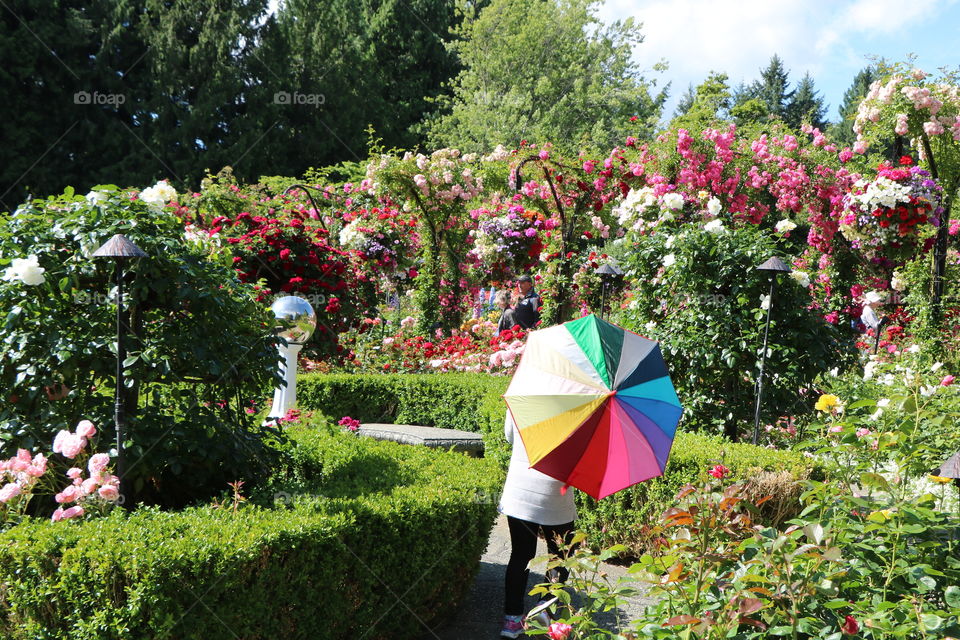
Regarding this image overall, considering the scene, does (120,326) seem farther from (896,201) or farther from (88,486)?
(896,201)

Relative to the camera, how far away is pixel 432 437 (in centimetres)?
615

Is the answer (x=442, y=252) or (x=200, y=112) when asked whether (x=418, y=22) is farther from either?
(x=442, y=252)

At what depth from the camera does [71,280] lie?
3.01 metres

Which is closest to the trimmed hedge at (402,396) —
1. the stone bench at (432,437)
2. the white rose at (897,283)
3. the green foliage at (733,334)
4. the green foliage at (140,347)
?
the stone bench at (432,437)

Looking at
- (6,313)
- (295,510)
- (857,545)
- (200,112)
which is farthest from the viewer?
(200,112)

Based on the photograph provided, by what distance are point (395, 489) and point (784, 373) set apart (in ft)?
10.2

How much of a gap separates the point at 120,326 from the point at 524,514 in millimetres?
1824

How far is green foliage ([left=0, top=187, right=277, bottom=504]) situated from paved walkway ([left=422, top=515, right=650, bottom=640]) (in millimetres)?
1180

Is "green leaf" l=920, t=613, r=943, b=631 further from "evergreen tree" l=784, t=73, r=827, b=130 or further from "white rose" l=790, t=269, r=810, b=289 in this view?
"evergreen tree" l=784, t=73, r=827, b=130

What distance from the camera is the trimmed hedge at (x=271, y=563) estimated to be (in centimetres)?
222

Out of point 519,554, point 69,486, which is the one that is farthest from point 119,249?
point 519,554

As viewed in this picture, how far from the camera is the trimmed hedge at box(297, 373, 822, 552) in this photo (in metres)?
4.09

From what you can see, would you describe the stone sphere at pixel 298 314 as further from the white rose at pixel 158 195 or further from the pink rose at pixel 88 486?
the pink rose at pixel 88 486

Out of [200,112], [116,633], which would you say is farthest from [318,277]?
[200,112]
